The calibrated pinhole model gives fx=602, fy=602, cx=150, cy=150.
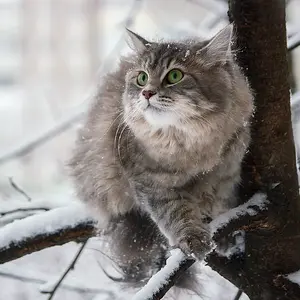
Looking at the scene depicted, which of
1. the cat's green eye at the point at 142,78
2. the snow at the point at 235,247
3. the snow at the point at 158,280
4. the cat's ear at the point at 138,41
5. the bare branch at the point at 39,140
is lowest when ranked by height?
the snow at the point at 158,280

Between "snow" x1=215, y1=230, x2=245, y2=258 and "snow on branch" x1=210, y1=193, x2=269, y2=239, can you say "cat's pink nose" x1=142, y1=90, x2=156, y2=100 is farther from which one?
"snow" x1=215, y1=230, x2=245, y2=258

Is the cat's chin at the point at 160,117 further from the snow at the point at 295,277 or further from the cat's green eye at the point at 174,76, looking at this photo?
the snow at the point at 295,277

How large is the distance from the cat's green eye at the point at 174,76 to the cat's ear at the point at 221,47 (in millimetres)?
75

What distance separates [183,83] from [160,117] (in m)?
0.10

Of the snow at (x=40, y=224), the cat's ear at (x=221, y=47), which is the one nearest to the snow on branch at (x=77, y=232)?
the snow at (x=40, y=224)

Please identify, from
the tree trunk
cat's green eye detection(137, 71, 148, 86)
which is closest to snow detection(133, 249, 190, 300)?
the tree trunk

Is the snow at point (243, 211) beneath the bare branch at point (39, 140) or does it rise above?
beneath

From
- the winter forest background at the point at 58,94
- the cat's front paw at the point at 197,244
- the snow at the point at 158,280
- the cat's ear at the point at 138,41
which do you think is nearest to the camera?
the snow at the point at 158,280

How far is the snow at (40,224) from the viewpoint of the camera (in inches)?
59.6

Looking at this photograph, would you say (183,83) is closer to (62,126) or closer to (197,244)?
(197,244)

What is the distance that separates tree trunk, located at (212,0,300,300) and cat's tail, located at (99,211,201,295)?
230 millimetres

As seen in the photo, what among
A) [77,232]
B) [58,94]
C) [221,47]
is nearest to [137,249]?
[77,232]

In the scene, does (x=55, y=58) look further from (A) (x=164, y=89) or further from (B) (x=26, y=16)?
(A) (x=164, y=89)

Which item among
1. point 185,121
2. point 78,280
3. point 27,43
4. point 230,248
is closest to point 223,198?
point 230,248
